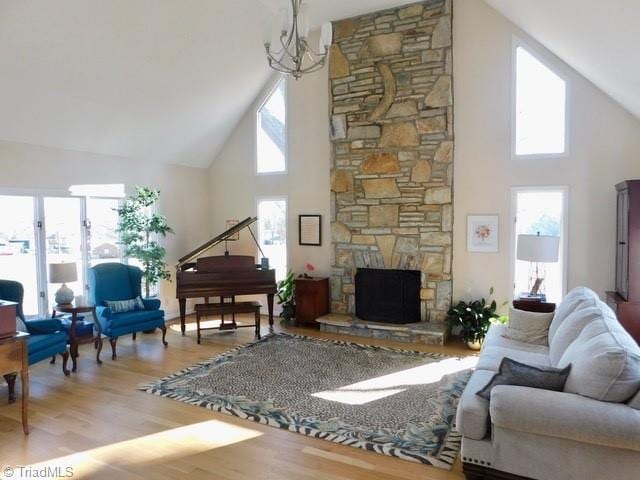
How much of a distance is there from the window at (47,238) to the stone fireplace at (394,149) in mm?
3546

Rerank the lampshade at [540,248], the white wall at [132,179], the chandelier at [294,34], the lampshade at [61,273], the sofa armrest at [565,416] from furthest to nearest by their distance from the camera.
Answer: the white wall at [132,179] → the lampshade at [61,273] → the lampshade at [540,248] → the chandelier at [294,34] → the sofa armrest at [565,416]

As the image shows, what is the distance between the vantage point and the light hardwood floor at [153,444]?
113 inches

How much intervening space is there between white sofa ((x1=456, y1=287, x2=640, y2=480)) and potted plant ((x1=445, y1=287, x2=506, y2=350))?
8.85 ft

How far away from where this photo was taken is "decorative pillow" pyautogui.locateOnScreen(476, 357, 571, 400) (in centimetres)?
263

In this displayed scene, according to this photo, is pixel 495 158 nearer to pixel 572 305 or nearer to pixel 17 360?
pixel 572 305

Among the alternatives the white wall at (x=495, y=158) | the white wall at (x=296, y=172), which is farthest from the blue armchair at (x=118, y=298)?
the white wall at (x=495, y=158)

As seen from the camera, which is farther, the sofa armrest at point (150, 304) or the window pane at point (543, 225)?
the sofa armrest at point (150, 304)

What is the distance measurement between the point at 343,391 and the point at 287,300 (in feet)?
9.59

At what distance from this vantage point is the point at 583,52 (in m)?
4.44

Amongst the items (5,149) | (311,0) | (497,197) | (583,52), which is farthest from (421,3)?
(5,149)

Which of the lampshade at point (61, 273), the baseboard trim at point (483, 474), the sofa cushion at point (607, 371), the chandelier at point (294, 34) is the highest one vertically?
the chandelier at point (294, 34)

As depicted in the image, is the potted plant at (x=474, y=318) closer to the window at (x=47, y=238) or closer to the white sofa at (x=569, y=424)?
the white sofa at (x=569, y=424)

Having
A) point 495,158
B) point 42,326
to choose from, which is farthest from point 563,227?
point 42,326

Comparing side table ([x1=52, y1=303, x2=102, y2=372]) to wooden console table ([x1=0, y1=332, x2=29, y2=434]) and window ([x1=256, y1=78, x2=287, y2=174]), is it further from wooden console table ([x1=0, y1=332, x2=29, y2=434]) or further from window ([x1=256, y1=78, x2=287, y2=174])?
window ([x1=256, y1=78, x2=287, y2=174])
